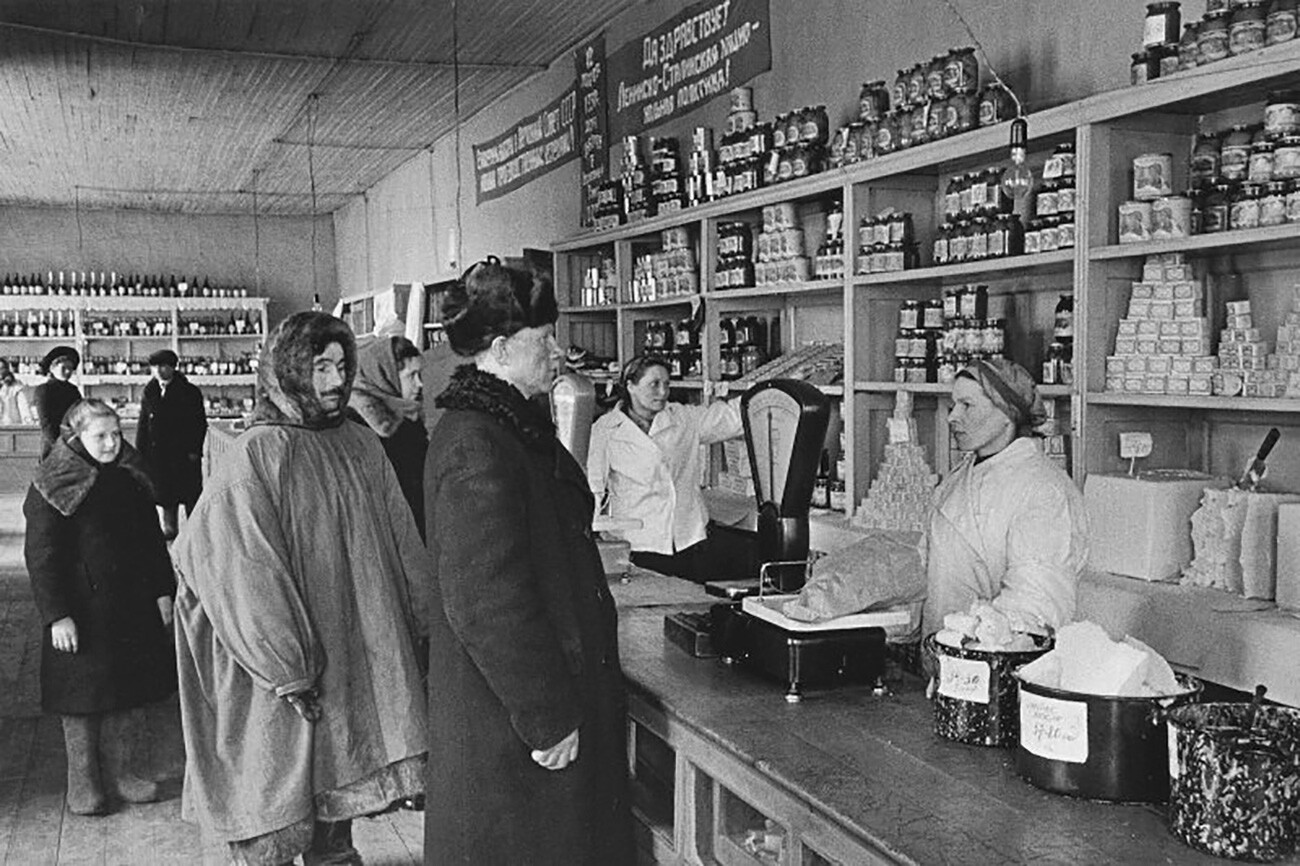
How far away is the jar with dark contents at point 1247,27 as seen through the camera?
2805 mm

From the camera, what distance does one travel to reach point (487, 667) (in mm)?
2074

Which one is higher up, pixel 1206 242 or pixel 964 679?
pixel 1206 242

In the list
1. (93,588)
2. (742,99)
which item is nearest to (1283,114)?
(742,99)

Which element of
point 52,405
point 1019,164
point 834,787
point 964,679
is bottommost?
point 834,787

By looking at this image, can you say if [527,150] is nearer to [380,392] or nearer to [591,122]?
[591,122]

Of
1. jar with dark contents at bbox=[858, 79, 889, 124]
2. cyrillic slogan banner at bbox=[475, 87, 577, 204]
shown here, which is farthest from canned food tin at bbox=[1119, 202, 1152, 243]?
cyrillic slogan banner at bbox=[475, 87, 577, 204]

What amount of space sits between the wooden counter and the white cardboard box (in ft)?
3.55

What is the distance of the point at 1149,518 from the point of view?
122 inches

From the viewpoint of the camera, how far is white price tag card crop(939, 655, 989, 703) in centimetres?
192

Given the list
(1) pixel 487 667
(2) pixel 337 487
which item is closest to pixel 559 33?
(2) pixel 337 487

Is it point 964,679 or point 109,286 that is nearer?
point 964,679

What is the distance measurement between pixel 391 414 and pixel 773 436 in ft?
6.01

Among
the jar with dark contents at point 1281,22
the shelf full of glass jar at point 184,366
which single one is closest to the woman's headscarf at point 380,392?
the jar with dark contents at point 1281,22

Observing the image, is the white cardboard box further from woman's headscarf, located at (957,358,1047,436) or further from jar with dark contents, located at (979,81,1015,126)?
jar with dark contents, located at (979,81,1015,126)
